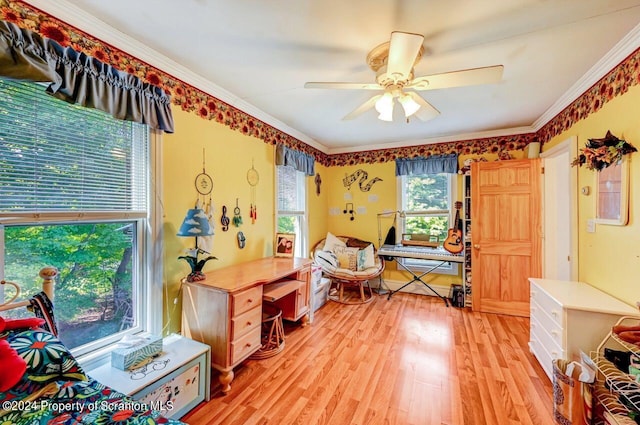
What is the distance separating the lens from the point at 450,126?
3.39 m

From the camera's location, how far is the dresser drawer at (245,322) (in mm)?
1918

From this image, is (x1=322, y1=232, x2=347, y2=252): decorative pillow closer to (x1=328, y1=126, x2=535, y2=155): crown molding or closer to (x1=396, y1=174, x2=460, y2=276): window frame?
(x1=396, y1=174, x2=460, y2=276): window frame

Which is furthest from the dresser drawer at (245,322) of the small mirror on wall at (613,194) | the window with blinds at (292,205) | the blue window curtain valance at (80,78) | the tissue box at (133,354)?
the small mirror on wall at (613,194)

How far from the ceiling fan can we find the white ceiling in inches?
6.3

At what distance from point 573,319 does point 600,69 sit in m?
1.90

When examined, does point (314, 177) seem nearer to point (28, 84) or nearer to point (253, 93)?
point (253, 93)

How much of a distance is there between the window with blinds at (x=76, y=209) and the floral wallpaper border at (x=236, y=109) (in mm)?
345

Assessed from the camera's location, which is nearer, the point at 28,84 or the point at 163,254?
the point at 28,84

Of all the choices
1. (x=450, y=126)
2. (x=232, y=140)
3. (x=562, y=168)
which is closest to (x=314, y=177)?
(x=232, y=140)

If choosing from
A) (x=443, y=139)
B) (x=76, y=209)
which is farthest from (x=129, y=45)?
(x=443, y=139)

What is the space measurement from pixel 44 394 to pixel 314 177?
359cm

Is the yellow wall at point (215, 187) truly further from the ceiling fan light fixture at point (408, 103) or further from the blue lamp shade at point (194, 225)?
the ceiling fan light fixture at point (408, 103)

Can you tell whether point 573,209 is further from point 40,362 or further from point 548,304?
point 40,362

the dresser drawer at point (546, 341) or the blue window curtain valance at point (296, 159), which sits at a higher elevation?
the blue window curtain valance at point (296, 159)
